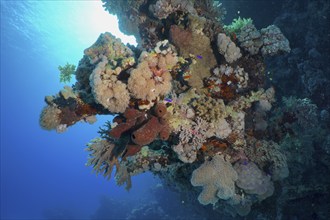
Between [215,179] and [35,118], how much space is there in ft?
383

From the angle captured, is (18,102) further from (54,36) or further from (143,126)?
(143,126)

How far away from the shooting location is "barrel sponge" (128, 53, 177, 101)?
15.3ft

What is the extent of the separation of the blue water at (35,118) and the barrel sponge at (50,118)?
27.7 meters

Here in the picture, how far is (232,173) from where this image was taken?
591cm

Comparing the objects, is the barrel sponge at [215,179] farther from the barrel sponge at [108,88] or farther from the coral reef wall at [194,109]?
the barrel sponge at [108,88]

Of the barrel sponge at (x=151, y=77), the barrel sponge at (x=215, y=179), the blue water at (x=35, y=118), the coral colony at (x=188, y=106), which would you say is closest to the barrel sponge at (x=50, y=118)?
the coral colony at (x=188, y=106)

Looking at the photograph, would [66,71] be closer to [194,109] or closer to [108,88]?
[108,88]

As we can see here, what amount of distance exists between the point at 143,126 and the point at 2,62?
62.6 metres

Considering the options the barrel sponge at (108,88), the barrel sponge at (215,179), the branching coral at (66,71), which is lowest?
the barrel sponge at (215,179)

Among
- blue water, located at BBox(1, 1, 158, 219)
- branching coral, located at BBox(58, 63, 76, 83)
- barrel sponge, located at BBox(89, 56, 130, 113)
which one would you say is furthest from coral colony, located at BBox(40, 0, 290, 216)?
blue water, located at BBox(1, 1, 158, 219)

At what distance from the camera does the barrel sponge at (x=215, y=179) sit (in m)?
5.79

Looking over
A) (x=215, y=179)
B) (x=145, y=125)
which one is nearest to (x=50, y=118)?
(x=145, y=125)

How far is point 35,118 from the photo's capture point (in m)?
108

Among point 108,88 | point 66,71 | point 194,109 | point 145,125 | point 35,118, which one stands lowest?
point 145,125
